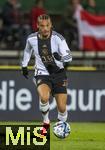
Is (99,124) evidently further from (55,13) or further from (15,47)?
(55,13)

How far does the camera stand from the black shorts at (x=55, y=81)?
14.9 meters

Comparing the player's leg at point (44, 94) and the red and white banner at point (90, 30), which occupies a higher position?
the red and white banner at point (90, 30)

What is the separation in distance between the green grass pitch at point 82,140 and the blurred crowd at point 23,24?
5542 millimetres

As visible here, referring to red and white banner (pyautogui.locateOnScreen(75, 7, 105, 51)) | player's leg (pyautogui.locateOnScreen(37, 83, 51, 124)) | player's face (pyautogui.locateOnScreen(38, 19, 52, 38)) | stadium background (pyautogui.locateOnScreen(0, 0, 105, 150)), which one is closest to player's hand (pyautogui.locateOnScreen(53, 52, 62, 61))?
player's face (pyautogui.locateOnScreen(38, 19, 52, 38))

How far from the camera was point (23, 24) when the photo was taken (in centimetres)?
2342

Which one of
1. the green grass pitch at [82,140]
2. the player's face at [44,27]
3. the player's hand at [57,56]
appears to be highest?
the player's face at [44,27]

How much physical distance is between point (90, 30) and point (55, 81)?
8.57 metres

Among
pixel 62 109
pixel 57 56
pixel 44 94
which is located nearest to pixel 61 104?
pixel 62 109

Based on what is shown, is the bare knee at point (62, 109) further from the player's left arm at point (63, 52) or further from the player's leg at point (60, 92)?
the player's left arm at point (63, 52)

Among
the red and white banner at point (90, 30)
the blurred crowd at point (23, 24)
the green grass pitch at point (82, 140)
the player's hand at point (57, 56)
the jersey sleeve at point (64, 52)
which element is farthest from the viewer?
the red and white banner at point (90, 30)

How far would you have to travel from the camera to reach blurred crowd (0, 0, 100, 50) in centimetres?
2278

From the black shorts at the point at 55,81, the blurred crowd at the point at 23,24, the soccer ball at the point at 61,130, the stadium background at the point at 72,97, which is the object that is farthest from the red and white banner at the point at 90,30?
the soccer ball at the point at 61,130

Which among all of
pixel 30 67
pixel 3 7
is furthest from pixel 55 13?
pixel 30 67

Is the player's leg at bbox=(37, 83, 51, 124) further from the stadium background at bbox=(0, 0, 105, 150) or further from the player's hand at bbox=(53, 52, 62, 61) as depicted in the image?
the stadium background at bbox=(0, 0, 105, 150)
